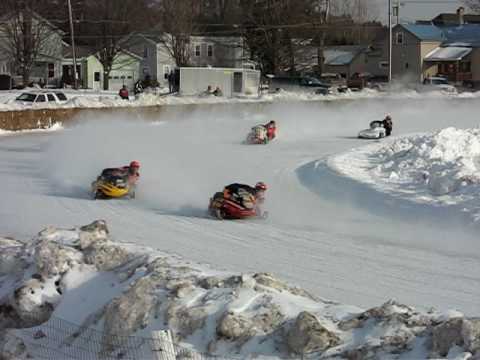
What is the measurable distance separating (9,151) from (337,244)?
19479 mm

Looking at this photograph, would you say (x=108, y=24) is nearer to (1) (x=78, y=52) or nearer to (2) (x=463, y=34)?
(1) (x=78, y=52)

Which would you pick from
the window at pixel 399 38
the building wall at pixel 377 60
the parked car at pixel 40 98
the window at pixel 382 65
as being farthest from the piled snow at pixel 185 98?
the window at pixel 382 65

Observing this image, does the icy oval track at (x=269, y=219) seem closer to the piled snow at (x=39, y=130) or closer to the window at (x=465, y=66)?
the piled snow at (x=39, y=130)

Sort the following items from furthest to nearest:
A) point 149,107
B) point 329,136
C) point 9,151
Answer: point 149,107 → point 329,136 → point 9,151

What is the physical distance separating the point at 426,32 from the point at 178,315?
283 ft

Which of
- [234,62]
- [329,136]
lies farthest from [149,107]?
[234,62]

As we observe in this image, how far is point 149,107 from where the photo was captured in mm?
44594

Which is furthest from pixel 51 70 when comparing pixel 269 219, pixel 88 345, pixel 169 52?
pixel 88 345

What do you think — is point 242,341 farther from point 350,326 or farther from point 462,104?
point 462,104

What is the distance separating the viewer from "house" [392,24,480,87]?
276ft

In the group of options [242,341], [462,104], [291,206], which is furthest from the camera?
[462,104]

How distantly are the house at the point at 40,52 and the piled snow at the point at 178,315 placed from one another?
6372cm

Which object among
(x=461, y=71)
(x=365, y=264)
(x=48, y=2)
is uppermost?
(x=48, y=2)

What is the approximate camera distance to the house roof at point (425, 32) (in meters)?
87.9
